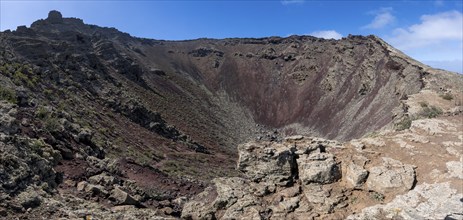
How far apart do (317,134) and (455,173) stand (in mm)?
56206

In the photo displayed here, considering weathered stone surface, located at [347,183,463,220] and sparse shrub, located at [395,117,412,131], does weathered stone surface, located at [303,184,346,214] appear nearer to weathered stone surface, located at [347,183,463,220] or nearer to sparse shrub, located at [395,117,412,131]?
weathered stone surface, located at [347,183,463,220]

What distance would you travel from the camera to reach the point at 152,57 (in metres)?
109

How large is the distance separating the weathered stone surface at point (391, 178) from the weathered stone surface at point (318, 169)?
1331 mm

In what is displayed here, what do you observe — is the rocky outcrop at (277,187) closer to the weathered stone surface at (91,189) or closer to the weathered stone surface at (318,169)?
the weathered stone surface at (318,169)

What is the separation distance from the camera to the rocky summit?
14070 millimetres

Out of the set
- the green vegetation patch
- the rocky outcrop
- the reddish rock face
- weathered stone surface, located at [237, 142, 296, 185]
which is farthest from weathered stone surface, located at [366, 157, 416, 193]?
the reddish rock face

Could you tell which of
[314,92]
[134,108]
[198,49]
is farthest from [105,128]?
[198,49]

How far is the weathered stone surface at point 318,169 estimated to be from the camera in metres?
14.6

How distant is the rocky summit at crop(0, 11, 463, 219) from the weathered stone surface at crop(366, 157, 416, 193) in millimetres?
58

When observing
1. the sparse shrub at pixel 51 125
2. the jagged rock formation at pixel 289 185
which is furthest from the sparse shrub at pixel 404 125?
the sparse shrub at pixel 51 125

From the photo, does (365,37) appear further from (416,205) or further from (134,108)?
(416,205)

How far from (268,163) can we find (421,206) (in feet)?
19.1

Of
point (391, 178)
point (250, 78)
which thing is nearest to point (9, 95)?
point (391, 178)

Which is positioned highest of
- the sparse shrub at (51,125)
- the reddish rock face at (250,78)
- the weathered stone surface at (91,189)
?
the reddish rock face at (250,78)
